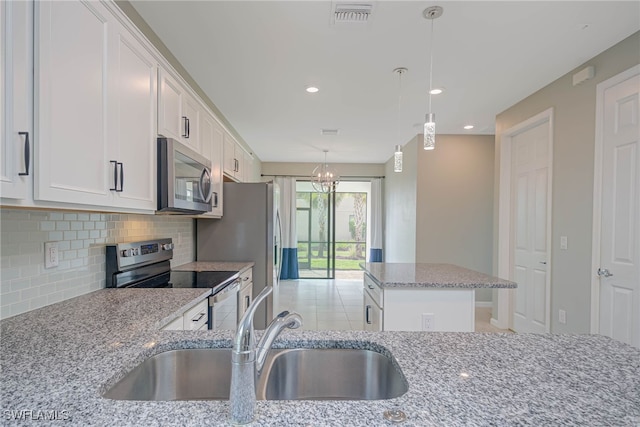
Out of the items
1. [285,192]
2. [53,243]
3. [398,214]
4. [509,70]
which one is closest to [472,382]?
[53,243]

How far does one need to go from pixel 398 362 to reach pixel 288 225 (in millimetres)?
6065

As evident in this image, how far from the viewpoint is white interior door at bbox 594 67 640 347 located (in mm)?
2178

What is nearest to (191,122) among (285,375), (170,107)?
(170,107)

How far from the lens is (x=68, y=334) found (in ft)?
3.78

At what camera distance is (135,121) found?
1695mm

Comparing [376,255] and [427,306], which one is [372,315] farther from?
[376,255]

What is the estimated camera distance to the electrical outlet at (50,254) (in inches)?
59.4

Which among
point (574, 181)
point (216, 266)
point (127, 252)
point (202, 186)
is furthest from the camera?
point (216, 266)

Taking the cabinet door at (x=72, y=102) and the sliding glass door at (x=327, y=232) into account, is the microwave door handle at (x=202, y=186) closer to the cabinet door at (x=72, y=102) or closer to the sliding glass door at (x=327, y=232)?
the cabinet door at (x=72, y=102)

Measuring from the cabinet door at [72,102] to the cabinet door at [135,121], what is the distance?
10 cm

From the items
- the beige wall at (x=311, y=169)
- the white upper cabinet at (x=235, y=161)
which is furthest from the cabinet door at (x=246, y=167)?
the beige wall at (x=311, y=169)

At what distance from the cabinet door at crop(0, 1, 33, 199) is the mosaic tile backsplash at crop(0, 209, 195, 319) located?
1.66 feet

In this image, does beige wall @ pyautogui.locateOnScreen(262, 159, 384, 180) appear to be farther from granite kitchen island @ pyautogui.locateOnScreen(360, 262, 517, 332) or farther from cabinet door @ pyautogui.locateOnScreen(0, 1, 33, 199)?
cabinet door @ pyautogui.locateOnScreen(0, 1, 33, 199)

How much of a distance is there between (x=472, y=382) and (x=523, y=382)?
0.13m
